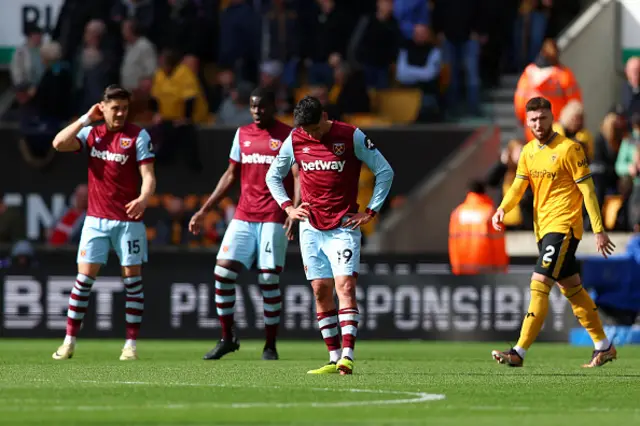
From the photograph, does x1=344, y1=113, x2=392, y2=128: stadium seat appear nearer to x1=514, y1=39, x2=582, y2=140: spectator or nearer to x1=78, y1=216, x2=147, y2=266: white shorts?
x1=514, y1=39, x2=582, y2=140: spectator

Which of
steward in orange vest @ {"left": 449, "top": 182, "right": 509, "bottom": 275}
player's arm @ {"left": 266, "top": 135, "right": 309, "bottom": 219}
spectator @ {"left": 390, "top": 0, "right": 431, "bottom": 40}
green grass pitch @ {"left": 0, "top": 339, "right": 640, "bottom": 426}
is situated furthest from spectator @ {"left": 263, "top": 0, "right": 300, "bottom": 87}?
player's arm @ {"left": 266, "top": 135, "right": 309, "bottom": 219}

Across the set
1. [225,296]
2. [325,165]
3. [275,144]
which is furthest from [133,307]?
[325,165]

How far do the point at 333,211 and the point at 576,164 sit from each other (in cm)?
235

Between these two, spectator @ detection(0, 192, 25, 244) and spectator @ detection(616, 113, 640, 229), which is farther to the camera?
spectator @ detection(0, 192, 25, 244)

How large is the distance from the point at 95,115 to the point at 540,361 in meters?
4.89

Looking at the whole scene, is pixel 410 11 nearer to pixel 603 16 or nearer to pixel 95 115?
pixel 603 16

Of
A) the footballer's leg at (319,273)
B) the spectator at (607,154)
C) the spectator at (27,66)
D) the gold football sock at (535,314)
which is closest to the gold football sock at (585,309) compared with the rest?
the gold football sock at (535,314)

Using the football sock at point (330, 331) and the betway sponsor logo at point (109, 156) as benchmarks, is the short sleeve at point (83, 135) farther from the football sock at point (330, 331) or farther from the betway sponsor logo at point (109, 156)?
the football sock at point (330, 331)

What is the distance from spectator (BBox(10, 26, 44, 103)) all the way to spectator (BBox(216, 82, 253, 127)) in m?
3.15

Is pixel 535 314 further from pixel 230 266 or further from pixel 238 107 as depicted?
pixel 238 107

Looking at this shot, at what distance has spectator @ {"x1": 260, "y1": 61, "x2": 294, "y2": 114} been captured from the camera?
24922mm

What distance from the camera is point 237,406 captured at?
983 cm

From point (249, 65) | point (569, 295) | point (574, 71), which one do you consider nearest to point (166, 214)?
point (249, 65)

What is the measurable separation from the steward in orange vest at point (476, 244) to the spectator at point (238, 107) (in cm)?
447
